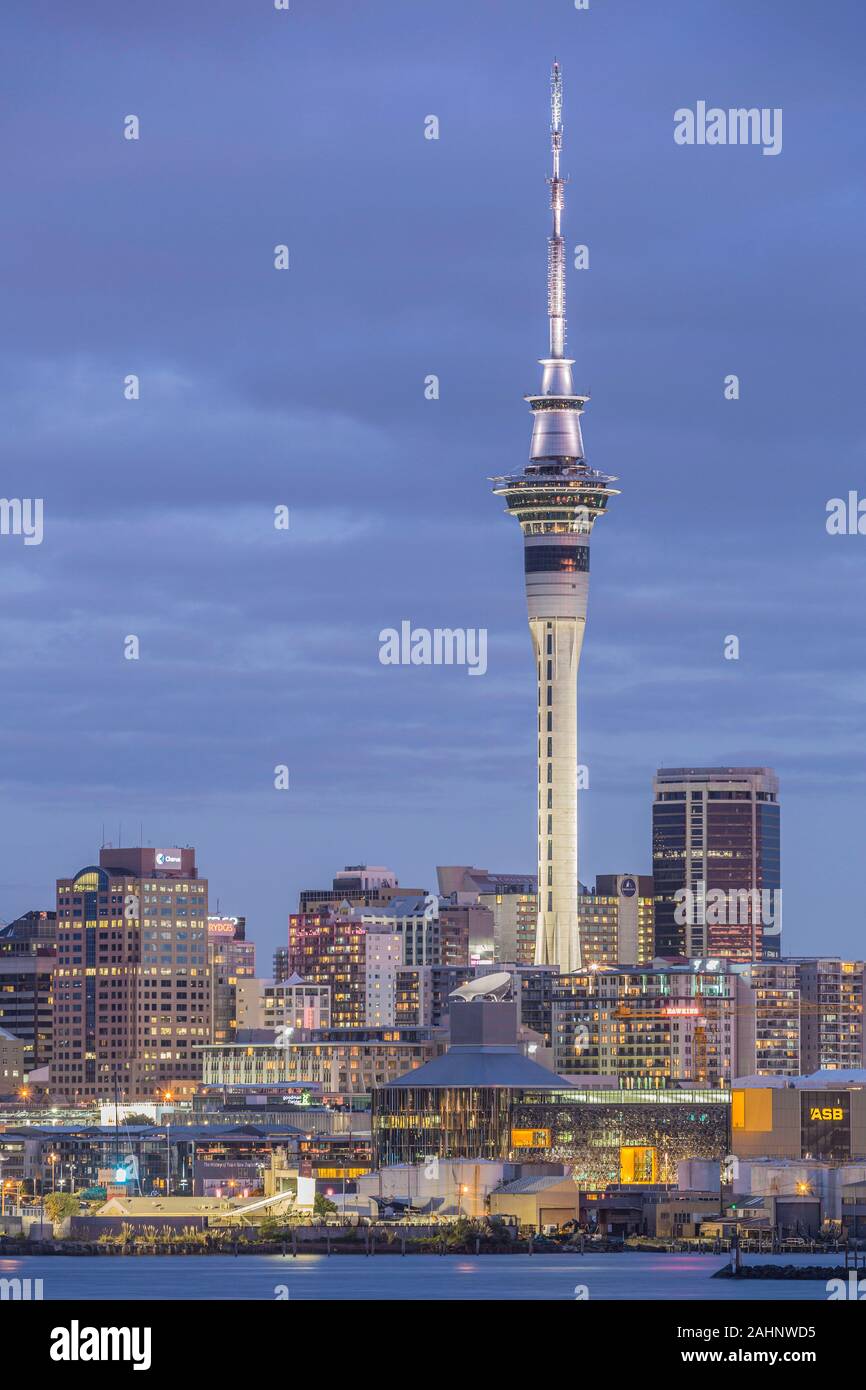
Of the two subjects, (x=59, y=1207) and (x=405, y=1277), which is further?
(x=59, y=1207)

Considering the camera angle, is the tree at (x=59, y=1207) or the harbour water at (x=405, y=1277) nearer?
the harbour water at (x=405, y=1277)

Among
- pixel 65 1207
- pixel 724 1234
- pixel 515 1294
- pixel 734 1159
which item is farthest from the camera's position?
pixel 734 1159

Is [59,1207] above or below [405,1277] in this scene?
above

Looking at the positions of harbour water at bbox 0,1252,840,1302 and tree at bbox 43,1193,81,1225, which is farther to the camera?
tree at bbox 43,1193,81,1225

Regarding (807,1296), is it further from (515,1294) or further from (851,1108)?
(851,1108)
